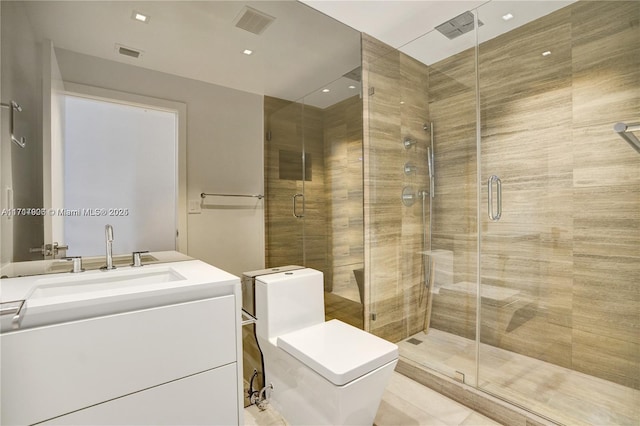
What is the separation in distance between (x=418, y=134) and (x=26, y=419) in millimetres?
2667

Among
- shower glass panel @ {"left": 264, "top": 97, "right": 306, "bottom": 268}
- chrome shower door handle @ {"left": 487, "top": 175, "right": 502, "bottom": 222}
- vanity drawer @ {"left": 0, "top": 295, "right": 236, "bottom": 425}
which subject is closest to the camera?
vanity drawer @ {"left": 0, "top": 295, "right": 236, "bottom": 425}

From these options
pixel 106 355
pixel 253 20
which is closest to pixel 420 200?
pixel 253 20

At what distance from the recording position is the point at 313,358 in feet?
4.52

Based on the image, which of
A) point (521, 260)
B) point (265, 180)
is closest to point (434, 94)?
point (521, 260)

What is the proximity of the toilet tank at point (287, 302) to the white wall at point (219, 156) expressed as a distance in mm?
194

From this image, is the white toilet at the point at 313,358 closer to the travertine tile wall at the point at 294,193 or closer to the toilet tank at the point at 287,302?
the toilet tank at the point at 287,302

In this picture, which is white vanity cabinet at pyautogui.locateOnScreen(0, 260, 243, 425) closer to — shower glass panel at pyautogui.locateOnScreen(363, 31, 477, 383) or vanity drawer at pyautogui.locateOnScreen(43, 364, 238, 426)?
vanity drawer at pyautogui.locateOnScreen(43, 364, 238, 426)

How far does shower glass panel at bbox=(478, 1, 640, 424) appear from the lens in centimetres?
178

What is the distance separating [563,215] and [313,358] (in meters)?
1.92

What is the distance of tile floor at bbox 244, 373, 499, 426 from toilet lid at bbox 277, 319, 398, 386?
47 cm

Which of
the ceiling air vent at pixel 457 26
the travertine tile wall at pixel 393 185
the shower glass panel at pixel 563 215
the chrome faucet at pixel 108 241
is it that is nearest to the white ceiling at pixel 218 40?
Answer: the travertine tile wall at pixel 393 185

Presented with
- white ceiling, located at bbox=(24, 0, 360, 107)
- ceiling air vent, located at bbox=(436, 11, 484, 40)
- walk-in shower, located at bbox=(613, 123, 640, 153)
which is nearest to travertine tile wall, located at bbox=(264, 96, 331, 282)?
white ceiling, located at bbox=(24, 0, 360, 107)

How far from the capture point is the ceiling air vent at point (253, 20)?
68.3 inches

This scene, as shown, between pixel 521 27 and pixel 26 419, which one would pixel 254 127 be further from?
pixel 521 27
